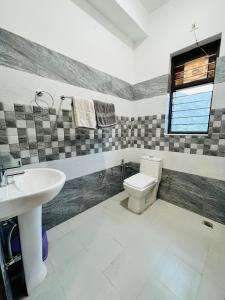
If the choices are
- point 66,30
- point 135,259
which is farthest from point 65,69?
point 135,259

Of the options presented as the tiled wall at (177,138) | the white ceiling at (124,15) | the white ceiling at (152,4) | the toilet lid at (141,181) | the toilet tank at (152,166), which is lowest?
the toilet lid at (141,181)

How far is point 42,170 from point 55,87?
2.76ft

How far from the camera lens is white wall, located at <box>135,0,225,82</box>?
1.46 meters

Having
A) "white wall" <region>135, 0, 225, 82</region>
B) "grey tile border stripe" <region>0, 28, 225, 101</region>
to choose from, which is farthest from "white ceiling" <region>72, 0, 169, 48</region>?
"grey tile border stripe" <region>0, 28, 225, 101</region>

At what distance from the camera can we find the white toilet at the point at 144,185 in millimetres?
1680

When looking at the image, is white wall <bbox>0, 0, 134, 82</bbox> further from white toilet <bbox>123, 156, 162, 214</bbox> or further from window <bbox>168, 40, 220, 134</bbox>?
white toilet <bbox>123, 156, 162, 214</bbox>

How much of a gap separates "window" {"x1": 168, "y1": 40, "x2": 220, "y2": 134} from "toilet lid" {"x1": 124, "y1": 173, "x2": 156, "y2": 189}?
2.61ft

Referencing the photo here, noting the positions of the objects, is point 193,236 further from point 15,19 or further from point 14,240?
point 15,19

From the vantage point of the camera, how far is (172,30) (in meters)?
1.77

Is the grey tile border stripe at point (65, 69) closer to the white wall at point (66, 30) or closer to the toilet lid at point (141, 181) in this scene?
the white wall at point (66, 30)

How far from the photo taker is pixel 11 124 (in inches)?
44.1

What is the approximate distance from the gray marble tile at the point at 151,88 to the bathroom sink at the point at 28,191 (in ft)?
5.79

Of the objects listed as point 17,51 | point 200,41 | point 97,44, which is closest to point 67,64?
point 17,51

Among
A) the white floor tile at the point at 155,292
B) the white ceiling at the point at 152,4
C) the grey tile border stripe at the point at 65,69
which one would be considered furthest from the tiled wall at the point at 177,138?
the white ceiling at the point at 152,4
